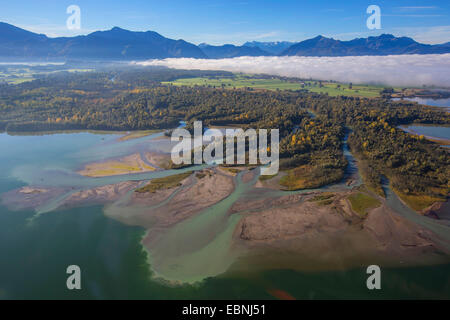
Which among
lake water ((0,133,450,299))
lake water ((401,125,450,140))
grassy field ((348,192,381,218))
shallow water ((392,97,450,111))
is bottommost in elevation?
lake water ((0,133,450,299))

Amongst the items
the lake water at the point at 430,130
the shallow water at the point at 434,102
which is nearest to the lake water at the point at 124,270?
the lake water at the point at 430,130

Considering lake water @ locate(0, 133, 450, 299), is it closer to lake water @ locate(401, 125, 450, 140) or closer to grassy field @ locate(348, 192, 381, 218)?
grassy field @ locate(348, 192, 381, 218)

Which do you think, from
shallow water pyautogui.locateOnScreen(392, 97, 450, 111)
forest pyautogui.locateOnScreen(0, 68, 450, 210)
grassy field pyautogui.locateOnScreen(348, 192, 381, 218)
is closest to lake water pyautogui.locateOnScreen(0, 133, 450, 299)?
grassy field pyautogui.locateOnScreen(348, 192, 381, 218)

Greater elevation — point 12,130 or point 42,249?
point 12,130

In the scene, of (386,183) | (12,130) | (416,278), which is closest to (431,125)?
(386,183)

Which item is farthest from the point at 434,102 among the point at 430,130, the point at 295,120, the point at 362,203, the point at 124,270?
the point at 124,270
